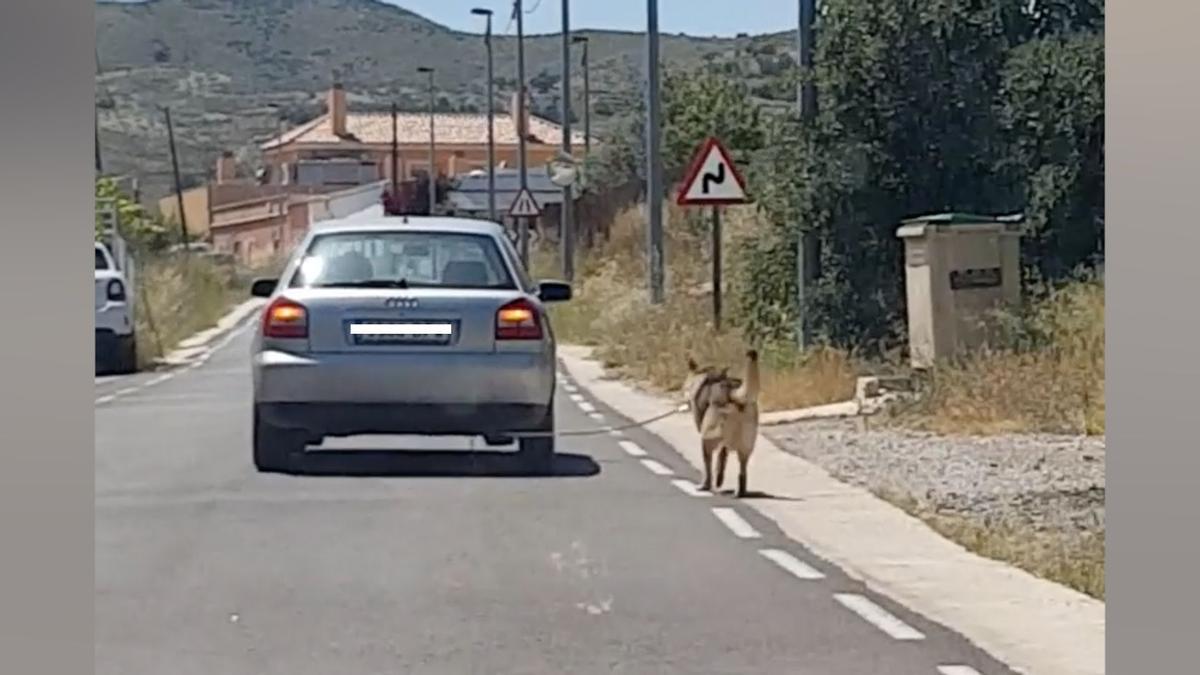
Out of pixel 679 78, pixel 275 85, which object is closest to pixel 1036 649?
pixel 679 78

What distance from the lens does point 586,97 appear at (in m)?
7.85

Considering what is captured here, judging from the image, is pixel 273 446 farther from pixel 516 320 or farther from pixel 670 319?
pixel 670 319

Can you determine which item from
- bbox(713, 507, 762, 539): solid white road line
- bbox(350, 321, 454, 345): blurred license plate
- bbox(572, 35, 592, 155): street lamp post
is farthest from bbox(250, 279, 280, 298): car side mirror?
bbox(713, 507, 762, 539): solid white road line

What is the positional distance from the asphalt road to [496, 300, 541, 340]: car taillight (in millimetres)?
289

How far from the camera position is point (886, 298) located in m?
7.94

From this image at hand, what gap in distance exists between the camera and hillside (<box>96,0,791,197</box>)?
7.46 metres

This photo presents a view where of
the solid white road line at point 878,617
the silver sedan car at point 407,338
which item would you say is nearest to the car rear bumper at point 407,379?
the silver sedan car at point 407,338

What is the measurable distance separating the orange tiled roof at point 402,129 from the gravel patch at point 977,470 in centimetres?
132

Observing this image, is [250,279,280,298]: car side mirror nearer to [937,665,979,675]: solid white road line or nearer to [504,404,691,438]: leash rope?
[504,404,691,438]: leash rope

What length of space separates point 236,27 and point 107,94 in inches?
19.5

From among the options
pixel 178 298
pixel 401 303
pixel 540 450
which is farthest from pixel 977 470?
pixel 178 298

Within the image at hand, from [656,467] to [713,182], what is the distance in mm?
978

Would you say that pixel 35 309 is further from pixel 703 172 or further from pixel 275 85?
pixel 703 172

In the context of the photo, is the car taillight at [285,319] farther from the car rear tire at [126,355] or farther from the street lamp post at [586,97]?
the street lamp post at [586,97]
